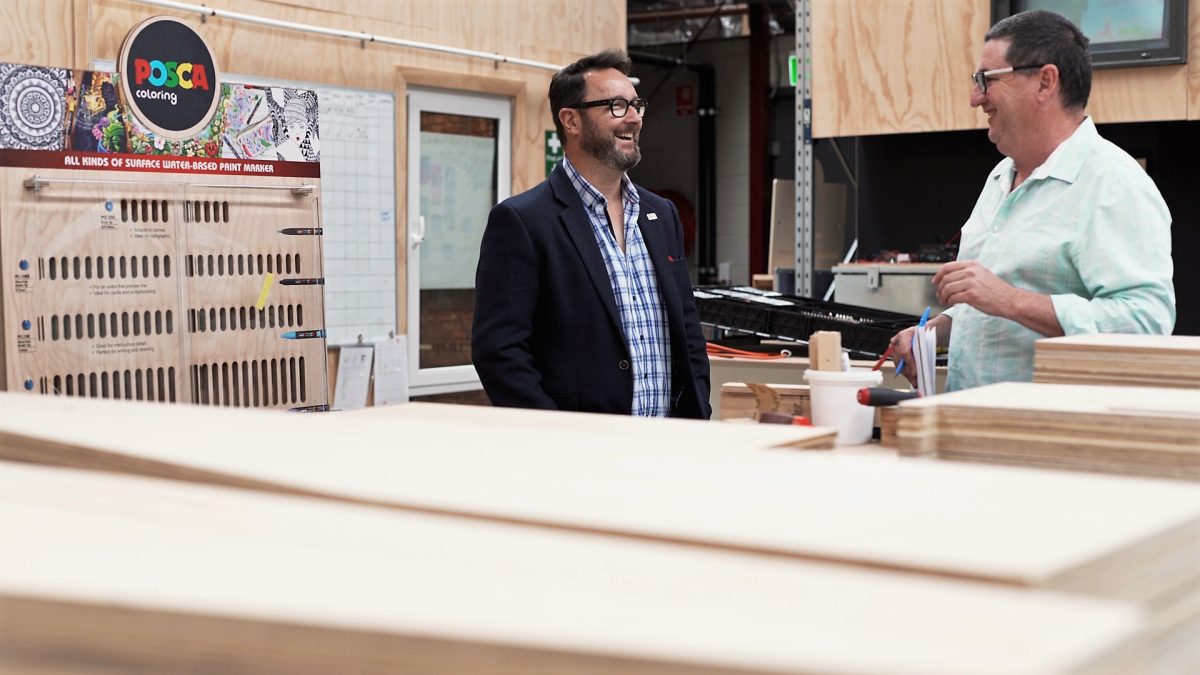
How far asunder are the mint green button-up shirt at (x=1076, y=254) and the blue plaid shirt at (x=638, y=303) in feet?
2.18

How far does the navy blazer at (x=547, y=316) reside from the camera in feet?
8.73

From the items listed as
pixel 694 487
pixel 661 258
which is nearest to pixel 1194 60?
pixel 661 258

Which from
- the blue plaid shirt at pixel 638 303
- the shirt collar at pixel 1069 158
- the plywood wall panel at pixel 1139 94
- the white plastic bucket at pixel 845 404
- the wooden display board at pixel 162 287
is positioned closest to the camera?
the white plastic bucket at pixel 845 404

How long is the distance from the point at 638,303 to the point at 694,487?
1.90 meters

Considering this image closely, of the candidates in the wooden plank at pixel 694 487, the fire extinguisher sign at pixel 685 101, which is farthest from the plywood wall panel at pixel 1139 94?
the fire extinguisher sign at pixel 685 101

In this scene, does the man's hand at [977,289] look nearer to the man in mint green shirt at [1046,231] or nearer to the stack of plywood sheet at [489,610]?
the man in mint green shirt at [1046,231]

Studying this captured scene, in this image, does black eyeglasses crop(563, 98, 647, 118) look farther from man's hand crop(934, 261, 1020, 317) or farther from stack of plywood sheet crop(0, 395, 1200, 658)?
stack of plywood sheet crop(0, 395, 1200, 658)

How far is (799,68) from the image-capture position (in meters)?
4.70

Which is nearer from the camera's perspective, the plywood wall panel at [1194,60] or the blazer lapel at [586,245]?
the blazer lapel at [586,245]

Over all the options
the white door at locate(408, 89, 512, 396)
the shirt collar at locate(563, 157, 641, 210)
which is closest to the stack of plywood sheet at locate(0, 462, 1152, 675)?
the shirt collar at locate(563, 157, 641, 210)

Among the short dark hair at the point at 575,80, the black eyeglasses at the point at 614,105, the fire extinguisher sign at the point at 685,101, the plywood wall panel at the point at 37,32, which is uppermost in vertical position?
the fire extinguisher sign at the point at 685,101

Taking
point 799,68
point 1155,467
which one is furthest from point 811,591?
point 799,68

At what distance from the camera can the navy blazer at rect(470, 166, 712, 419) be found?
2.66m

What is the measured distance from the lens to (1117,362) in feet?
5.23
